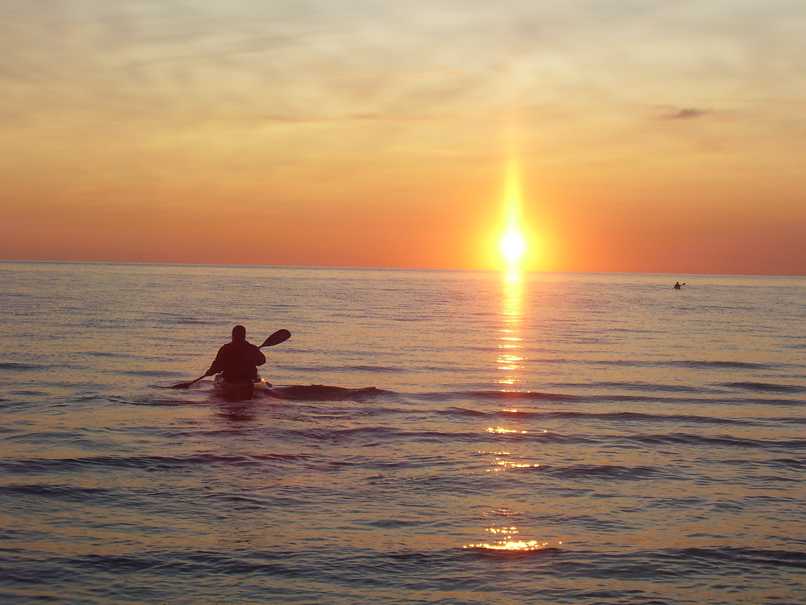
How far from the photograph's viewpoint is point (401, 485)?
12875 mm

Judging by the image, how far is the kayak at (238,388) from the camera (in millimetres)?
21655

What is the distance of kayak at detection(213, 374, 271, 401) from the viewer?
71.0 ft

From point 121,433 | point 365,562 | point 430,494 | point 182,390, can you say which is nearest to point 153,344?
point 182,390

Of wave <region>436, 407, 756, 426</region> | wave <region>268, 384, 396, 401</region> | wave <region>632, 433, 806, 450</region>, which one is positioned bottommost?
wave <region>632, 433, 806, 450</region>

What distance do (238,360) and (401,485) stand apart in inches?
407

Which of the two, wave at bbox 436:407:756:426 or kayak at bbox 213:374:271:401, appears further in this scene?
kayak at bbox 213:374:271:401

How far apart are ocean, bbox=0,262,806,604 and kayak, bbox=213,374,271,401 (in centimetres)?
50

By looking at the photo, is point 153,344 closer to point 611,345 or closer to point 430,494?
point 611,345

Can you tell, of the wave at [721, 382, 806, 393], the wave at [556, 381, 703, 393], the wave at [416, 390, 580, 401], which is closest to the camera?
the wave at [416, 390, 580, 401]

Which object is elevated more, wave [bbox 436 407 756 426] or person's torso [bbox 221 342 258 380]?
person's torso [bbox 221 342 258 380]

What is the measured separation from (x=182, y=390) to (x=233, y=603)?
15.0m

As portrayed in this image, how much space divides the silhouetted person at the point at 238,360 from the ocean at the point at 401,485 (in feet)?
3.14

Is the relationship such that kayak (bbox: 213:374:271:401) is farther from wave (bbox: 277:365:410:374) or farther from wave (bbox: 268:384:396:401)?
wave (bbox: 277:365:410:374)

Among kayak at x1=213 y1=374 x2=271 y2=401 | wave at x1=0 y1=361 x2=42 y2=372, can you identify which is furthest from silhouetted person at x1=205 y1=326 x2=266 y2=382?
wave at x1=0 y1=361 x2=42 y2=372
